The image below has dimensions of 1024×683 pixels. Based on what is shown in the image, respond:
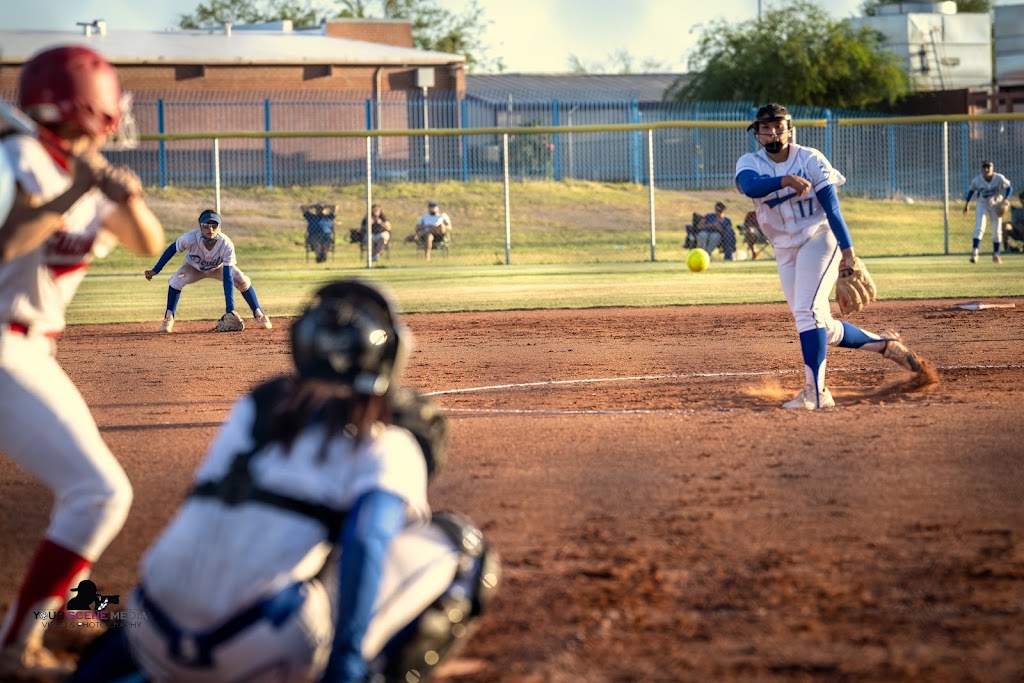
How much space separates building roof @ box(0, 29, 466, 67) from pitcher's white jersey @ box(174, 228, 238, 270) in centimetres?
2430

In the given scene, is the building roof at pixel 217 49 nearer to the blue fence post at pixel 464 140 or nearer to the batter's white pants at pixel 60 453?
the blue fence post at pixel 464 140

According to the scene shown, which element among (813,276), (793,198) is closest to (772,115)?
(793,198)

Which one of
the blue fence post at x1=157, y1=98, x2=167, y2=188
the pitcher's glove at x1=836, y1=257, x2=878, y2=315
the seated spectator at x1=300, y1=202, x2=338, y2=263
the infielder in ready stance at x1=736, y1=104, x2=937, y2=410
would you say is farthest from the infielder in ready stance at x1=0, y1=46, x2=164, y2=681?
the blue fence post at x1=157, y1=98, x2=167, y2=188

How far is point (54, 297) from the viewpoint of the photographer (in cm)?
395

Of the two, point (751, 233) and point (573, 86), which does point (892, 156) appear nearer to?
point (751, 233)

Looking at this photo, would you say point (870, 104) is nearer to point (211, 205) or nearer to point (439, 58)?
point (439, 58)

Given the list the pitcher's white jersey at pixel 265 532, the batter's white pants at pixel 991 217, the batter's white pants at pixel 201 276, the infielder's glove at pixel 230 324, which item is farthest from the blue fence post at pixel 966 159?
the pitcher's white jersey at pixel 265 532

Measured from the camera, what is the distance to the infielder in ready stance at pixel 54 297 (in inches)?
145

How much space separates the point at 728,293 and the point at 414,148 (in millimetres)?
18284

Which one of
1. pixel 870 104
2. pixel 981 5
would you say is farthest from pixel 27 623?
pixel 981 5

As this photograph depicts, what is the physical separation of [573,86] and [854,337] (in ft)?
144

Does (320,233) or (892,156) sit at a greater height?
(892,156)

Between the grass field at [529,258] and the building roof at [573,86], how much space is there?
14.9m

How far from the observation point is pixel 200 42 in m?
41.1
